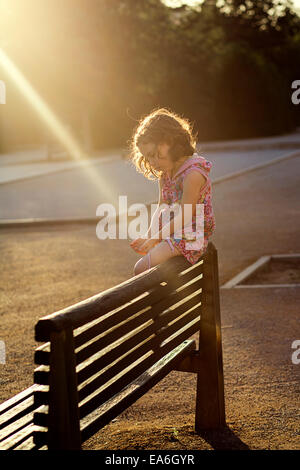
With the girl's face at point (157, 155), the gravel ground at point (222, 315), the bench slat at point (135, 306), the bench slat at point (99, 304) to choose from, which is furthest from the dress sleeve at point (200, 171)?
the gravel ground at point (222, 315)

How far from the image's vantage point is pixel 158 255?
14.3 ft

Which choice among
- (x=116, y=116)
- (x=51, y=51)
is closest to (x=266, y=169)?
(x=51, y=51)

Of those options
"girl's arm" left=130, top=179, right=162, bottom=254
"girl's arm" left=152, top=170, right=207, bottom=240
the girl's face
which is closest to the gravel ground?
"girl's arm" left=130, top=179, right=162, bottom=254

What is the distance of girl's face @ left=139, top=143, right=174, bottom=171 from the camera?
4.36 meters

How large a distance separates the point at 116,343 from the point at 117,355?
57 mm

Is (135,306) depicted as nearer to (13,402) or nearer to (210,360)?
(13,402)

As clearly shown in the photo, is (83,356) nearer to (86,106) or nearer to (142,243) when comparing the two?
(142,243)

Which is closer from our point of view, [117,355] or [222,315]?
[117,355]

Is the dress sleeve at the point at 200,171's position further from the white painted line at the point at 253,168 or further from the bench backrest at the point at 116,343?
the white painted line at the point at 253,168

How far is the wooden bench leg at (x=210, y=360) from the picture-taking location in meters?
4.23

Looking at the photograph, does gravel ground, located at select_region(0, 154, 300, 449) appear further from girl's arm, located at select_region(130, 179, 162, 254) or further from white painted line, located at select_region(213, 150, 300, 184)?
white painted line, located at select_region(213, 150, 300, 184)

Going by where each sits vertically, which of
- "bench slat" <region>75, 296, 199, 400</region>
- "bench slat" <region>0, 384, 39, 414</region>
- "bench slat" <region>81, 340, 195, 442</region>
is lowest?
"bench slat" <region>0, 384, 39, 414</region>

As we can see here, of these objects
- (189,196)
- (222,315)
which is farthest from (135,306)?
(222,315)

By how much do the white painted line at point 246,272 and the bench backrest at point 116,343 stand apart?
12.2 ft
